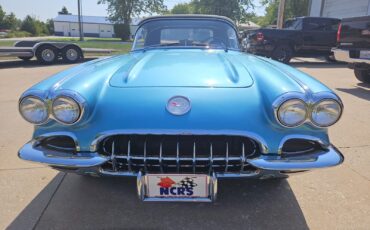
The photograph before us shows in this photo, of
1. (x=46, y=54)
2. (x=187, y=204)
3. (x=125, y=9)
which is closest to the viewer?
(x=187, y=204)

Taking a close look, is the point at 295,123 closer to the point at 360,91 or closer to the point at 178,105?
the point at 178,105

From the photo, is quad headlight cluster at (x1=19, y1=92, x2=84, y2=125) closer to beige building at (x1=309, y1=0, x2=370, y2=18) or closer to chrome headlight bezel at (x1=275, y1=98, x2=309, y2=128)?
chrome headlight bezel at (x1=275, y1=98, x2=309, y2=128)

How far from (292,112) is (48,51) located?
12215mm

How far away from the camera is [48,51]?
12328 millimetres

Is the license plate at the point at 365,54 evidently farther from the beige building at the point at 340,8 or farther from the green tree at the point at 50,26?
the green tree at the point at 50,26

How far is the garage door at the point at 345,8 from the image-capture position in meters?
16.2

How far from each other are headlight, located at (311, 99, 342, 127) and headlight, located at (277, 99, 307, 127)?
8 centimetres

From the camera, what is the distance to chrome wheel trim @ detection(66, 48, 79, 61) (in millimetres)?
12773

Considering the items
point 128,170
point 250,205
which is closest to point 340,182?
point 250,205

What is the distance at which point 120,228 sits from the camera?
2.23 m

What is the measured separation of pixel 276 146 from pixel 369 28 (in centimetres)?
594

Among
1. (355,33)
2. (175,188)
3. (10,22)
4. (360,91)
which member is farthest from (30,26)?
(175,188)

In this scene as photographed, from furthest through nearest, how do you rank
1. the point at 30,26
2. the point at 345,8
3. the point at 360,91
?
the point at 30,26 < the point at 345,8 < the point at 360,91

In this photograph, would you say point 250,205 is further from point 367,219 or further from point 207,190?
point 367,219
